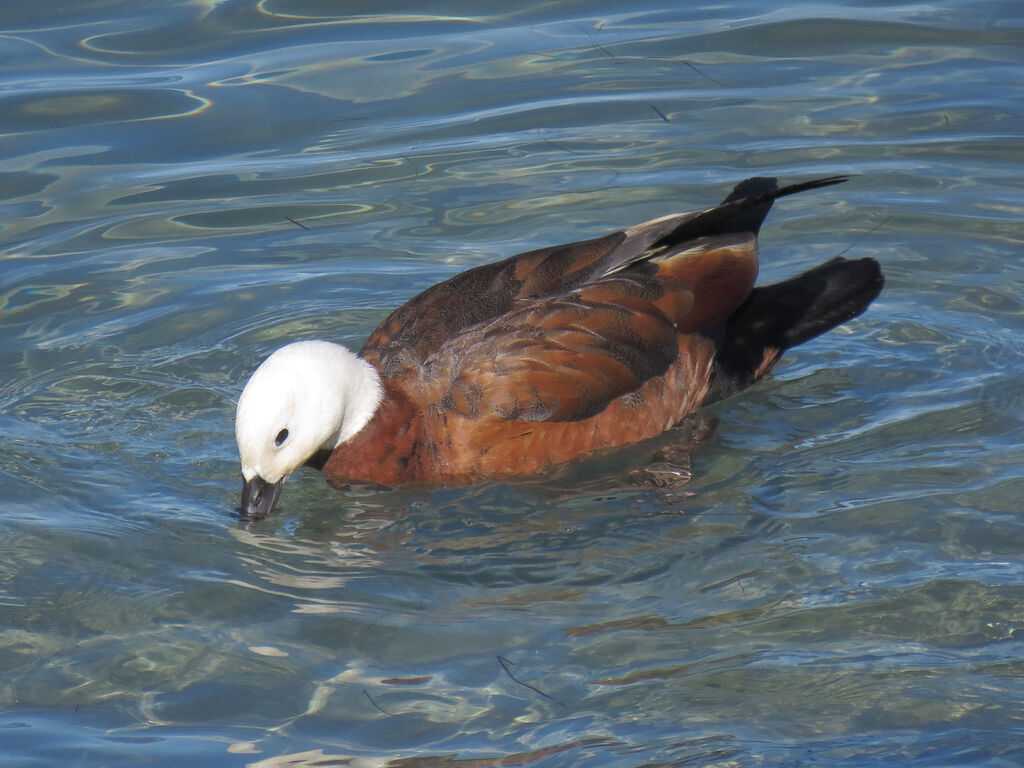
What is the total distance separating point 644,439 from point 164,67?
6.12 m

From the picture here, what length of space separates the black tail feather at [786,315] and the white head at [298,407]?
5.72 feet

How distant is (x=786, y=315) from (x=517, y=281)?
4.58ft

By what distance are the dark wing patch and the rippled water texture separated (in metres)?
0.38

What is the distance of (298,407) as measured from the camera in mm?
6207

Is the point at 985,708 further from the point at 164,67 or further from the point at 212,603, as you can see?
the point at 164,67

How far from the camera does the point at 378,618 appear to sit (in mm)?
5477

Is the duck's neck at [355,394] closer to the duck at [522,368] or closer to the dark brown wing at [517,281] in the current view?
the duck at [522,368]

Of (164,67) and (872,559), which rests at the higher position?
(164,67)

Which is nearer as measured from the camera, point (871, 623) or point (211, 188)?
point (871, 623)

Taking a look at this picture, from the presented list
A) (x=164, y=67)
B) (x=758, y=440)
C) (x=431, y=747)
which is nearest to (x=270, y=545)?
(x=431, y=747)

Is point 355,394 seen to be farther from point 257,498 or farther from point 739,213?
point 739,213

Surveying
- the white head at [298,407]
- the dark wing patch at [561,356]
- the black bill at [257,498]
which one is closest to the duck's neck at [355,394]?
the white head at [298,407]

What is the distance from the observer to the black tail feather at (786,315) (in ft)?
23.4

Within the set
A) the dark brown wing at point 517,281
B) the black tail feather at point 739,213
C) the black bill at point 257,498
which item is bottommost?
the black bill at point 257,498
